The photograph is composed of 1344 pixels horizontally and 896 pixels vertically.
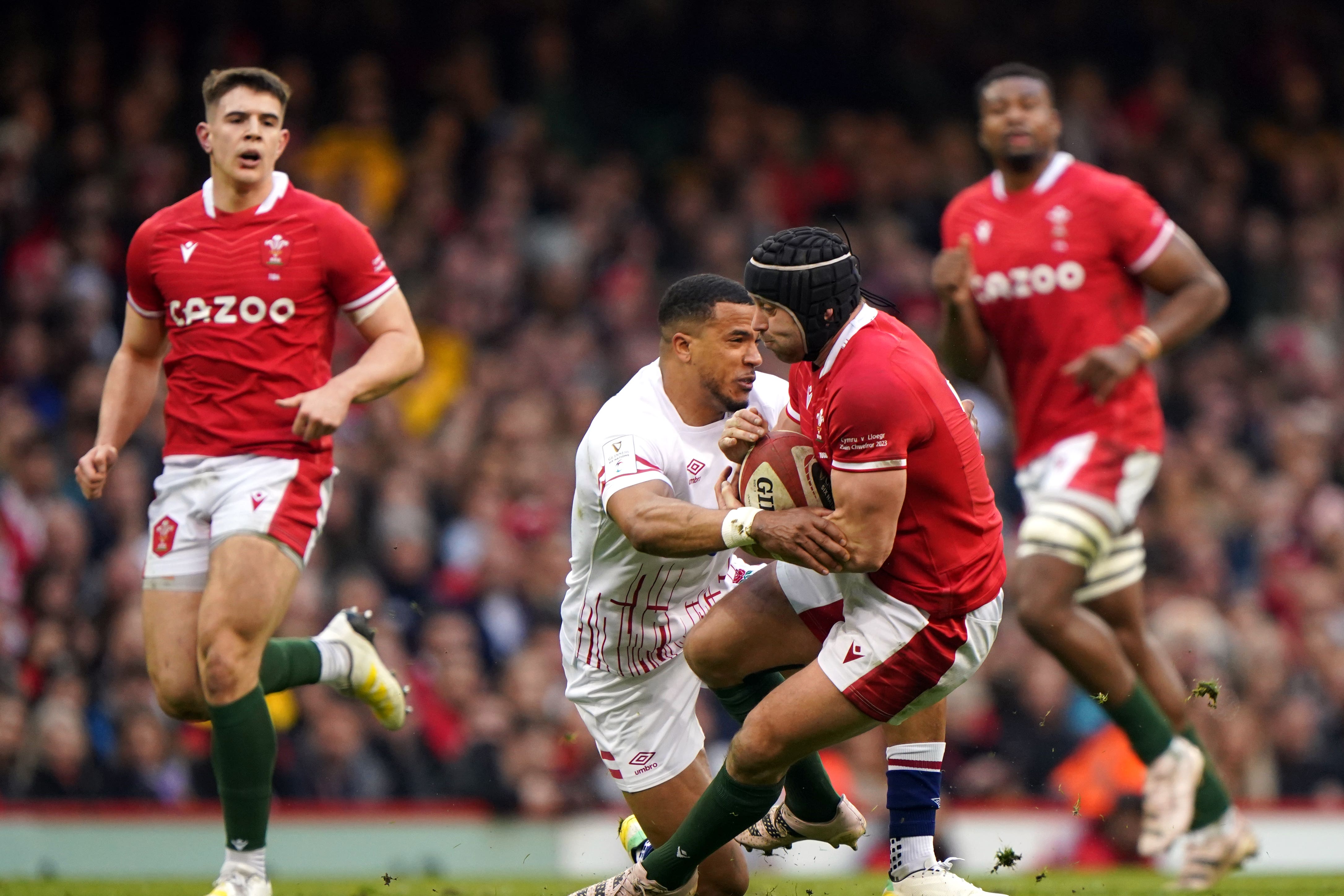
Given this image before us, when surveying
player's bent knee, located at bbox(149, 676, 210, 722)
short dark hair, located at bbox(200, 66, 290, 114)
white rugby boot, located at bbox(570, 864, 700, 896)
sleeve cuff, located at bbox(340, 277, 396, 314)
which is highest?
short dark hair, located at bbox(200, 66, 290, 114)

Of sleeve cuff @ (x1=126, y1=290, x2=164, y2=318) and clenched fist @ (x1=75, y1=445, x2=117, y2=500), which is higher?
sleeve cuff @ (x1=126, y1=290, x2=164, y2=318)

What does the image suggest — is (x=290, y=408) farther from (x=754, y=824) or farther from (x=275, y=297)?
(x=754, y=824)

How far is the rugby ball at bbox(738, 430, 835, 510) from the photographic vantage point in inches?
210

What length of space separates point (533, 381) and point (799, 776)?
7422 mm

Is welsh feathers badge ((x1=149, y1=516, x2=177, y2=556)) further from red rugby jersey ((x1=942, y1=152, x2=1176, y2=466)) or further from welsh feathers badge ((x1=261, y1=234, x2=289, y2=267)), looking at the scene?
red rugby jersey ((x1=942, y1=152, x2=1176, y2=466))

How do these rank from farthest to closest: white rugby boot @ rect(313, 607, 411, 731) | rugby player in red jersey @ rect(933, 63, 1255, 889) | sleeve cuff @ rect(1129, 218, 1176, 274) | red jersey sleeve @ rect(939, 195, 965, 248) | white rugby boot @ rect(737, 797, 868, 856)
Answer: red jersey sleeve @ rect(939, 195, 965, 248), sleeve cuff @ rect(1129, 218, 1176, 274), rugby player in red jersey @ rect(933, 63, 1255, 889), white rugby boot @ rect(313, 607, 411, 731), white rugby boot @ rect(737, 797, 868, 856)

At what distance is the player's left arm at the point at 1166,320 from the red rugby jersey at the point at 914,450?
2.02m

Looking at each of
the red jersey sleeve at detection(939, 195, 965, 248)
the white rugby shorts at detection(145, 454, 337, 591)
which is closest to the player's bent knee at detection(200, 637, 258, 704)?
the white rugby shorts at detection(145, 454, 337, 591)

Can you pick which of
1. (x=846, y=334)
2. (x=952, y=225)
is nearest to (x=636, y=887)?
(x=846, y=334)

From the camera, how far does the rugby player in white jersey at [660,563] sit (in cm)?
578

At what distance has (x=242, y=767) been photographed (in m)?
6.08

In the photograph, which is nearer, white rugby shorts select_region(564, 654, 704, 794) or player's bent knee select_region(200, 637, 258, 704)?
player's bent knee select_region(200, 637, 258, 704)

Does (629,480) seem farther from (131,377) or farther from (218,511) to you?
(131,377)

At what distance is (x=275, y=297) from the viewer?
639 cm
